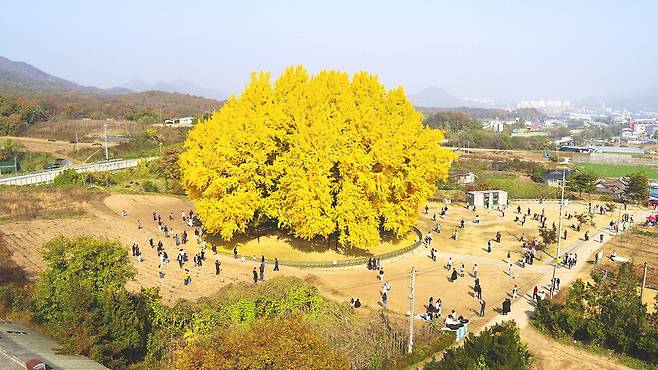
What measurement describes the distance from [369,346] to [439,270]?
560 inches

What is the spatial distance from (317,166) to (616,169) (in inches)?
3629

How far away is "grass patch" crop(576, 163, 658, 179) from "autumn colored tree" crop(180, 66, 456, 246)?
70.5 m

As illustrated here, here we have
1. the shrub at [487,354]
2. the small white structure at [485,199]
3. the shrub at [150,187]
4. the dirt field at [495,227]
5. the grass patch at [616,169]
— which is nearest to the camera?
the shrub at [487,354]

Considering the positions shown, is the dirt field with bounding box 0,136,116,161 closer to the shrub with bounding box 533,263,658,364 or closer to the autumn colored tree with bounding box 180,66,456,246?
the autumn colored tree with bounding box 180,66,456,246

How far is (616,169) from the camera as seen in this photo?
10450cm

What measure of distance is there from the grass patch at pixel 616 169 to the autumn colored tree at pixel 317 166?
231 feet

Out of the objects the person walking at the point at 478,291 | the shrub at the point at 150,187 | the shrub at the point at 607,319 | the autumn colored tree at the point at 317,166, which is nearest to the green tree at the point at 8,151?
the shrub at the point at 150,187

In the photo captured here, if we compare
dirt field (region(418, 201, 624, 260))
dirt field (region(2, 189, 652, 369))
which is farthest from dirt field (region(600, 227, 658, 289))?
dirt field (region(2, 189, 652, 369))

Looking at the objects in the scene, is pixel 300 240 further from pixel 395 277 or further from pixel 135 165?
pixel 135 165

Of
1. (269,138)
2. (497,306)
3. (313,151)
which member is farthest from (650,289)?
(269,138)

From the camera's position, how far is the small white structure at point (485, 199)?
55250 mm

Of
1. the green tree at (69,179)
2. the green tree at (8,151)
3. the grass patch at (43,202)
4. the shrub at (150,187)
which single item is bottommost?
the shrub at (150,187)

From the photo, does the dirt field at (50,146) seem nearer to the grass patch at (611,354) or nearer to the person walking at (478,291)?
the person walking at (478,291)

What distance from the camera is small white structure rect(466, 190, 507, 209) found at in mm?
55250
